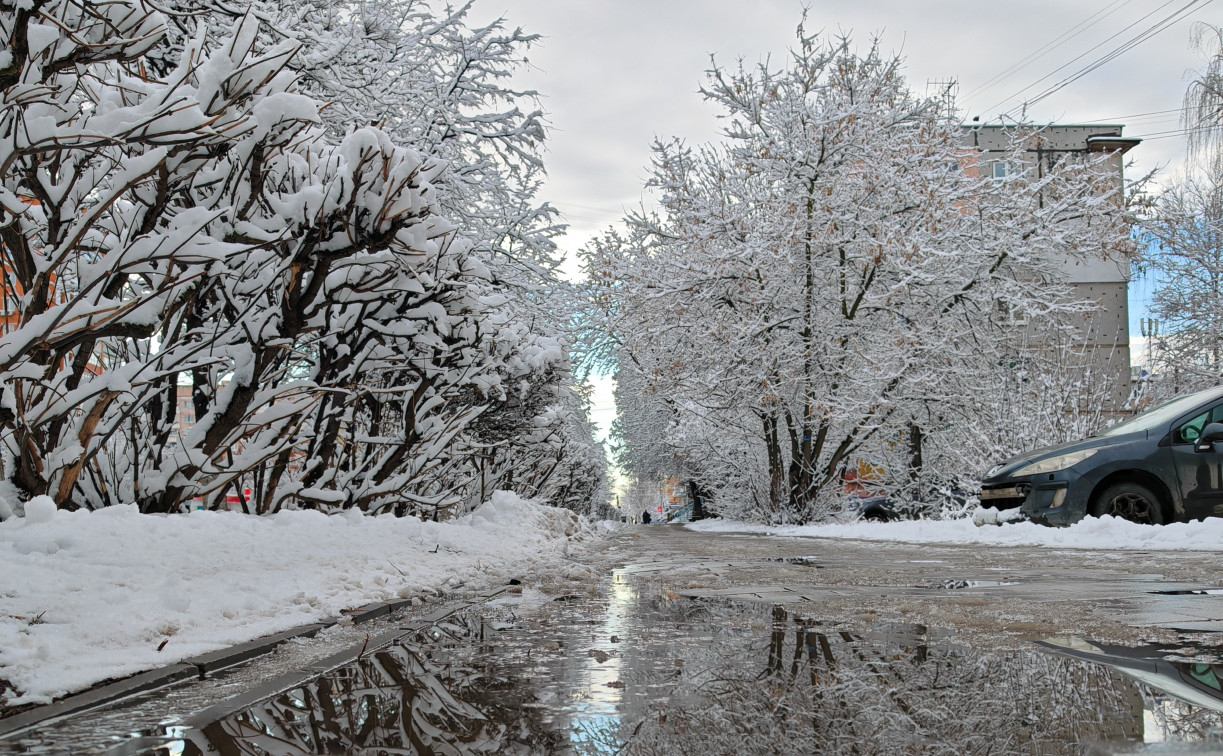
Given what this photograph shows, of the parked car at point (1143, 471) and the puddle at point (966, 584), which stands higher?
the parked car at point (1143, 471)

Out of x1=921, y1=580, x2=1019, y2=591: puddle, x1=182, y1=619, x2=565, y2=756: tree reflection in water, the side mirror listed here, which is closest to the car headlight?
the side mirror

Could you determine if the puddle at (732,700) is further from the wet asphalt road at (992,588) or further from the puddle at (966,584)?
the puddle at (966,584)

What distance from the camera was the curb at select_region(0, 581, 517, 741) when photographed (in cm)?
277

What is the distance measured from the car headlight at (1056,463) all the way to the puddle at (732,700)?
7.59 meters

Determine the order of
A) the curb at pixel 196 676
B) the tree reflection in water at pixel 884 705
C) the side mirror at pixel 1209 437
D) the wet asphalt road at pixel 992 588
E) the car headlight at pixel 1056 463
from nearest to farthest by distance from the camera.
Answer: the tree reflection in water at pixel 884 705, the curb at pixel 196 676, the wet asphalt road at pixel 992 588, the side mirror at pixel 1209 437, the car headlight at pixel 1056 463

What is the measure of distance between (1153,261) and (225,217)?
30.6m

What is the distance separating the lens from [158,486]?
6.76 m

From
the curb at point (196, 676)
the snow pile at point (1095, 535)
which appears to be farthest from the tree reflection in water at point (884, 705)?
the snow pile at point (1095, 535)

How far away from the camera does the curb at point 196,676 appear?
109 inches

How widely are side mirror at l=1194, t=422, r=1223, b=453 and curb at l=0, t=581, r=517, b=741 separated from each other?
8581 millimetres

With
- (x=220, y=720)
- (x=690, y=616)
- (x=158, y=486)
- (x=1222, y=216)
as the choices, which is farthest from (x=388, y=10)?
(x=1222, y=216)

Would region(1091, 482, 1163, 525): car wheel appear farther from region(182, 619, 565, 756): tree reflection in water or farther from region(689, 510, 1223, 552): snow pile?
region(182, 619, 565, 756): tree reflection in water

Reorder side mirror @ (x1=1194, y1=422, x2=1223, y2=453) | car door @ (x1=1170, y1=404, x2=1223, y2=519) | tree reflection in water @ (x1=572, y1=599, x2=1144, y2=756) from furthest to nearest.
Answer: car door @ (x1=1170, y1=404, x2=1223, y2=519), side mirror @ (x1=1194, y1=422, x2=1223, y2=453), tree reflection in water @ (x1=572, y1=599, x2=1144, y2=756)

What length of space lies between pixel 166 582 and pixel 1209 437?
9.90 metres
